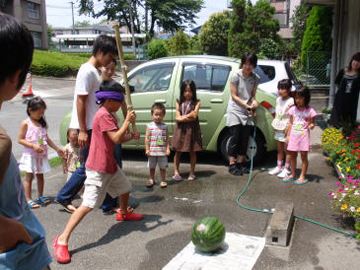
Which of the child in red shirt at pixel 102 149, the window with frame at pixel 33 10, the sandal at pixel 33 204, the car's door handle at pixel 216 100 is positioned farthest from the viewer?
the window with frame at pixel 33 10

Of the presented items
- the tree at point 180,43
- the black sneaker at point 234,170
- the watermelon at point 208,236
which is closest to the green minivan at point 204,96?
the black sneaker at point 234,170

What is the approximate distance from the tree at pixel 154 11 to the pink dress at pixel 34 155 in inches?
1876

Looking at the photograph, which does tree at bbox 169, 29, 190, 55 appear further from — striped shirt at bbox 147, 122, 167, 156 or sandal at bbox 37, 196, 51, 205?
sandal at bbox 37, 196, 51, 205

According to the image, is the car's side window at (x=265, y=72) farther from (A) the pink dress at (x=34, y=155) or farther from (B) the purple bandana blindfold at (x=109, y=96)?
(A) the pink dress at (x=34, y=155)

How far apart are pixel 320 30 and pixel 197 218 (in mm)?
11499

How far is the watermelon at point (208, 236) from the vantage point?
3.54 m

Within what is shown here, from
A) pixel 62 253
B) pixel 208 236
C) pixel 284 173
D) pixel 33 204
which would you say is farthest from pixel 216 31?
pixel 62 253

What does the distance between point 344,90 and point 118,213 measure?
465cm

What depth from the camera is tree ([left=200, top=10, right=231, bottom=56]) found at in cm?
3850

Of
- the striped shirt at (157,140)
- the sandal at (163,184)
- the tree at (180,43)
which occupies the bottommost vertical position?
the sandal at (163,184)

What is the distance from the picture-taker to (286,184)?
5688mm

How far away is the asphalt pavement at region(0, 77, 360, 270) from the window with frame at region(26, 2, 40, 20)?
139ft

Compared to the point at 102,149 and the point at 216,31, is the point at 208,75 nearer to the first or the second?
the point at 102,149

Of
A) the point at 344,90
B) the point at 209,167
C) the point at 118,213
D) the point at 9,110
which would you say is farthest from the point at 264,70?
the point at 9,110
